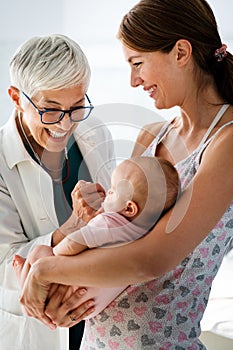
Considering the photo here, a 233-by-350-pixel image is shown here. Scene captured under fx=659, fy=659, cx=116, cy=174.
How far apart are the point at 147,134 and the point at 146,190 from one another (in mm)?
298

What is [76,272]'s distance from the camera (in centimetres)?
115

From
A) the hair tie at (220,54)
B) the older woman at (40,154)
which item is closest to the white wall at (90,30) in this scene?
the older woman at (40,154)

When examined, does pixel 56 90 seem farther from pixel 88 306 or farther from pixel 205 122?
pixel 88 306

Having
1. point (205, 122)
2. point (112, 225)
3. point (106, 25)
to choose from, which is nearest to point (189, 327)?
point (112, 225)

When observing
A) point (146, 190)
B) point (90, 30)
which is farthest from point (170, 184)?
point (90, 30)

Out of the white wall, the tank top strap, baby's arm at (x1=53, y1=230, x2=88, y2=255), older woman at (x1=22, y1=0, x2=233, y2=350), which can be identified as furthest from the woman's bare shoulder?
the white wall

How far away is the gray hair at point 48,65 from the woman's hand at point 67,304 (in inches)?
20.1

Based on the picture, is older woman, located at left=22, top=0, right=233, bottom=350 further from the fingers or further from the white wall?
the white wall

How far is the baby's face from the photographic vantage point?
119cm

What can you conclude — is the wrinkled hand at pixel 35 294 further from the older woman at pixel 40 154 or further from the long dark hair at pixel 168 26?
the long dark hair at pixel 168 26

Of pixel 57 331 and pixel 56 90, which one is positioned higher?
pixel 56 90

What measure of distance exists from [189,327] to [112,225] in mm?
271

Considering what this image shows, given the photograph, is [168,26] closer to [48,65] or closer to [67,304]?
[48,65]

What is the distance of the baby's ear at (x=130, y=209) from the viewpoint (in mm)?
Answer: 1182
